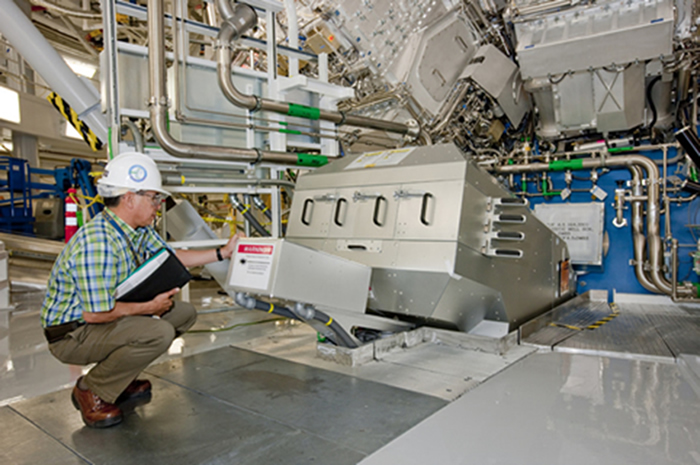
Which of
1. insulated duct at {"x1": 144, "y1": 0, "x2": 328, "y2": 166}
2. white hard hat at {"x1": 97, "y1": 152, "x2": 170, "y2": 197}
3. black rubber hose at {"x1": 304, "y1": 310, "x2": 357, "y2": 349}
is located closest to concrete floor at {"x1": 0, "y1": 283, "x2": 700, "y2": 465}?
black rubber hose at {"x1": 304, "y1": 310, "x2": 357, "y2": 349}

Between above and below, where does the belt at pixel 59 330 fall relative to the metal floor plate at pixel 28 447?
above

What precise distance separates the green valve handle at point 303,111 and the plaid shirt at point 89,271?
193cm

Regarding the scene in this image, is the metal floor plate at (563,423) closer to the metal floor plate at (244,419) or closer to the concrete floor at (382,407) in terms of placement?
the concrete floor at (382,407)

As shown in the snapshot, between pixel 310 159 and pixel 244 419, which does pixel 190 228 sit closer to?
pixel 310 159

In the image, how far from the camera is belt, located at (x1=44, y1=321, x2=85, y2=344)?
195cm

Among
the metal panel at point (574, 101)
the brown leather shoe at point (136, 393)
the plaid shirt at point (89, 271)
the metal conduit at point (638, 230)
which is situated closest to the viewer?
the plaid shirt at point (89, 271)

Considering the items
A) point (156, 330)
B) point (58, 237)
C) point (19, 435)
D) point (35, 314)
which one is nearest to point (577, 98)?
point (156, 330)

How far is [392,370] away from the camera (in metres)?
2.64

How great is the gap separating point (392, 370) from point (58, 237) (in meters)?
7.71

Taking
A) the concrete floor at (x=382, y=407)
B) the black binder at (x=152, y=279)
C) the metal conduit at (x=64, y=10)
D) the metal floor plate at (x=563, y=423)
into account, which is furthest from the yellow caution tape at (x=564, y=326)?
the metal conduit at (x=64, y=10)

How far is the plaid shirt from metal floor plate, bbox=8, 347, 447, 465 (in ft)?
1.66

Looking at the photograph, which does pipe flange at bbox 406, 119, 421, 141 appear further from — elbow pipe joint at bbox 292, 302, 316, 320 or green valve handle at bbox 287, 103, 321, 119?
elbow pipe joint at bbox 292, 302, 316, 320

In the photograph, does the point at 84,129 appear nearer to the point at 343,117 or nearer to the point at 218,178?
the point at 218,178

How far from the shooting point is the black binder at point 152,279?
6.47 ft
